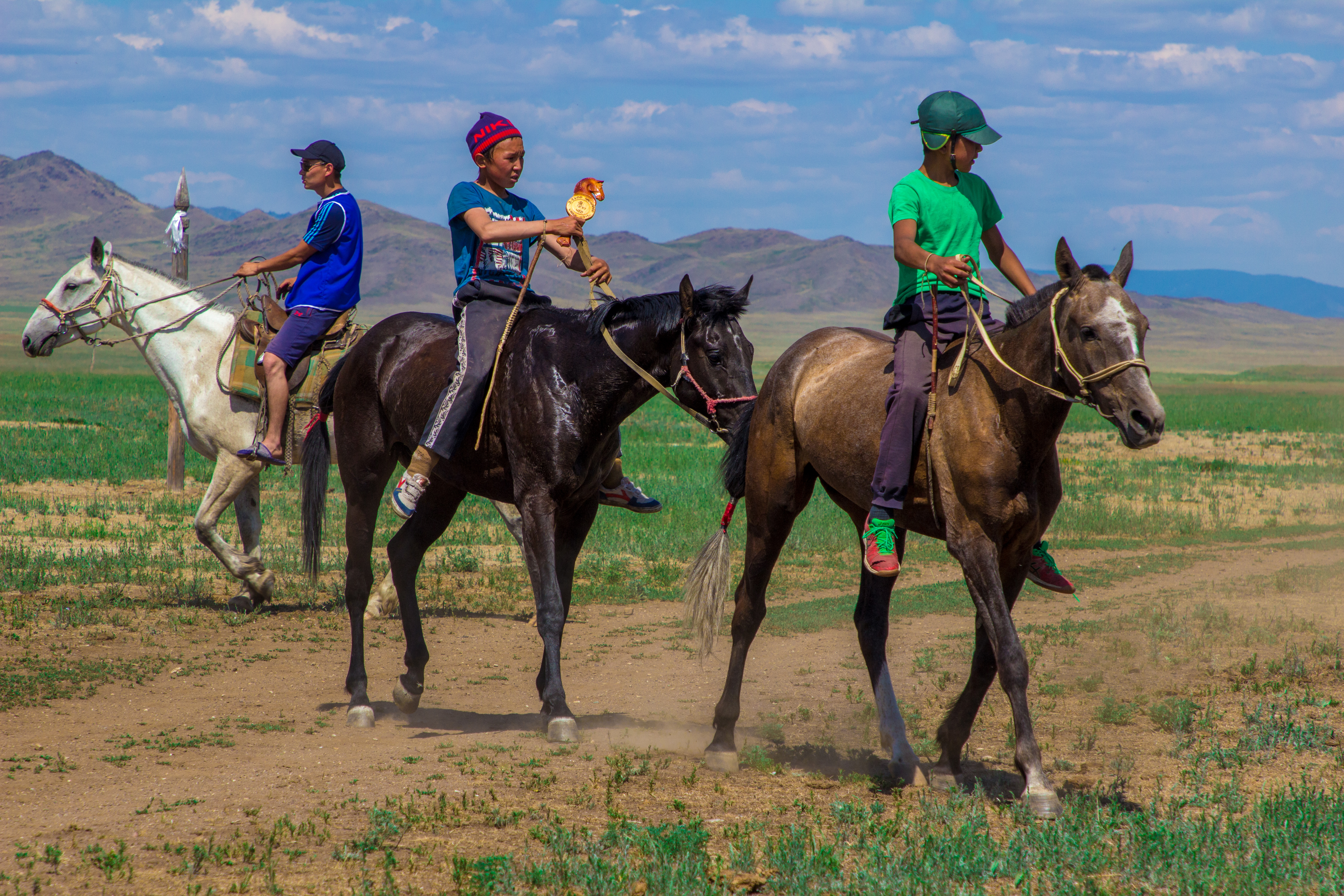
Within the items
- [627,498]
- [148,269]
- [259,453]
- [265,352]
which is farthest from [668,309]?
[148,269]

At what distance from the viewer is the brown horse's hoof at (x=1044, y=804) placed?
5027 mm

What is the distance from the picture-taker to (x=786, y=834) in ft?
15.9

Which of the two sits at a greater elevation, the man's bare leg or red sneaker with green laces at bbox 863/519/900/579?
the man's bare leg

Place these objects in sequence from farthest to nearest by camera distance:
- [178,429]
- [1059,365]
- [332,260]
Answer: [178,429]
[332,260]
[1059,365]

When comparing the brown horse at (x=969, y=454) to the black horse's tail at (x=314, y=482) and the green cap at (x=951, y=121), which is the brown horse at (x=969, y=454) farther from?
the black horse's tail at (x=314, y=482)

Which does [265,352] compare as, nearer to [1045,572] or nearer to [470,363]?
[470,363]

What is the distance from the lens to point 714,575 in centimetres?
700

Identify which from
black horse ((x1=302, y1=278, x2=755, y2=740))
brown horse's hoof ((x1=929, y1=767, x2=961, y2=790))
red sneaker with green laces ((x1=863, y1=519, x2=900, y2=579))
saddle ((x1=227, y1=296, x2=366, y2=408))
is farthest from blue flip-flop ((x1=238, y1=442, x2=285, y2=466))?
brown horse's hoof ((x1=929, y1=767, x2=961, y2=790))

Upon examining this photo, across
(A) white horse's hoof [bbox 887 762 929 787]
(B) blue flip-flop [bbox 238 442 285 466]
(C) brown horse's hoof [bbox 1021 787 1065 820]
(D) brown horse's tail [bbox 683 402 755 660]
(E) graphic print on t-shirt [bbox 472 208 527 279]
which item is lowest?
(A) white horse's hoof [bbox 887 762 929 787]

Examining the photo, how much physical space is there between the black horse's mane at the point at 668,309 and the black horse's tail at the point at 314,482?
2586 mm

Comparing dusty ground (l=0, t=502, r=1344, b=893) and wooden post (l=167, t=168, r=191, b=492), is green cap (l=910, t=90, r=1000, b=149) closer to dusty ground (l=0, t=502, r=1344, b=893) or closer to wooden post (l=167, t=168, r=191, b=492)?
dusty ground (l=0, t=502, r=1344, b=893)

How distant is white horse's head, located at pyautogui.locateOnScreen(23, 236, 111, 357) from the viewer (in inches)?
412

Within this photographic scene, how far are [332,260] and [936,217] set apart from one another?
4851mm

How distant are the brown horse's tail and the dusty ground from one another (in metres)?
0.64
